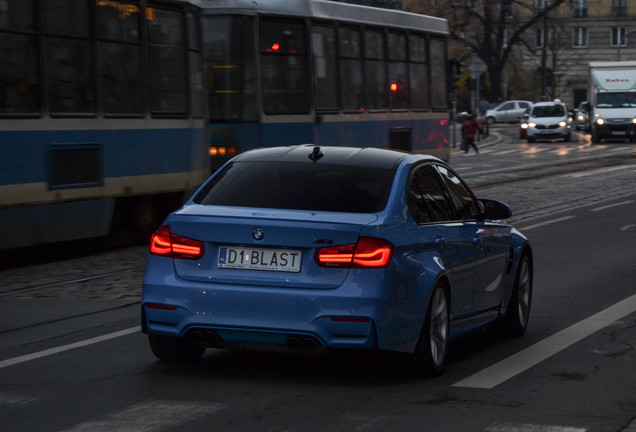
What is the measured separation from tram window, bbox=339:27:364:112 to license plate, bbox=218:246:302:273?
48.4 feet

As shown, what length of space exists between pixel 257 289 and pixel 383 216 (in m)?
0.81

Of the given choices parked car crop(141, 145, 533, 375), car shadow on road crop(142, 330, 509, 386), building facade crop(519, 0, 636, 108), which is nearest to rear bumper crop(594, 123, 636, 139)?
car shadow on road crop(142, 330, 509, 386)

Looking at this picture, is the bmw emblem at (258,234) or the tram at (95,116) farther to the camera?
the tram at (95,116)

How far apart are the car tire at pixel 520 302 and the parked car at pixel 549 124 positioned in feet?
161

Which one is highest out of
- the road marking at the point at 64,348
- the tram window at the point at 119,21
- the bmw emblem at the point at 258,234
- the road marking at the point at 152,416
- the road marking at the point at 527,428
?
the tram window at the point at 119,21

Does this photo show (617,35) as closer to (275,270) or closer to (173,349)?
(173,349)

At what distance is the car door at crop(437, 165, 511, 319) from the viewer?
8711 mm

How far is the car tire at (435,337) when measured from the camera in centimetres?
774

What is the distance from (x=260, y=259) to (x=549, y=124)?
52.2 m

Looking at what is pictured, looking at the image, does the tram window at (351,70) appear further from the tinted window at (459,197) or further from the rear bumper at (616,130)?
the rear bumper at (616,130)

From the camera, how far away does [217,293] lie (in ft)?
24.6

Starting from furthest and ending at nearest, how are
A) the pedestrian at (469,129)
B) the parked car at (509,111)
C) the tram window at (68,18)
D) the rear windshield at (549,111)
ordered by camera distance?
1. the parked car at (509,111)
2. the rear windshield at (549,111)
3. the pedestrian at (469,129)
4. the tram window at (68,18)

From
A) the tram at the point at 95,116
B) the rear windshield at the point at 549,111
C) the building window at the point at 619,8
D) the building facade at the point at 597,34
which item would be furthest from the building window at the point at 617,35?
the tram at the point at 95,116

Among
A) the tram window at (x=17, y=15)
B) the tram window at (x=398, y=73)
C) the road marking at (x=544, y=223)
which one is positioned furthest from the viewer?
the tram window at (x=398, y=73)
